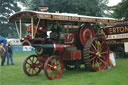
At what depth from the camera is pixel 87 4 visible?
36.2 metres

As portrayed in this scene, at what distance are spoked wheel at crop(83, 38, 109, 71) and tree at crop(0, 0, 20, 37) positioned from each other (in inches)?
1442

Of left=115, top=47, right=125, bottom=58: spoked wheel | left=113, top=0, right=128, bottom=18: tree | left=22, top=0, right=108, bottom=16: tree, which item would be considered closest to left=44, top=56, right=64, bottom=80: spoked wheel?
→ left=113, top=0, right=128, bottom=18: tree

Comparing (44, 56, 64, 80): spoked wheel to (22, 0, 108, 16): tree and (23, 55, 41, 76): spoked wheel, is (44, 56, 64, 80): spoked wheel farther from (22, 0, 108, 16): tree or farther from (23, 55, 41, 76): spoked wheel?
(22, 0, 108, 16): tree

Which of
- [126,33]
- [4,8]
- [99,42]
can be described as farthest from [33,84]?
[4,8]

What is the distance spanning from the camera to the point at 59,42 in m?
8.03

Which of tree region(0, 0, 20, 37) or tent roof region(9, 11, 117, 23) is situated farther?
tree region(0, 0, 20, 37)

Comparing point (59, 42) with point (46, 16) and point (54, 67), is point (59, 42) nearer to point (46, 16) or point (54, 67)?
point (54, 67)

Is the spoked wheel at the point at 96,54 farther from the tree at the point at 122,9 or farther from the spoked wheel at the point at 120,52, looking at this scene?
the spoked wheel at the point at 120,52

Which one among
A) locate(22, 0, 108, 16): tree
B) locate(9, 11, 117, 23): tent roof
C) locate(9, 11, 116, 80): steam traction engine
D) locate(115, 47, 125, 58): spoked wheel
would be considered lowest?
locate(115, 47, 125, 58): spoked wheel

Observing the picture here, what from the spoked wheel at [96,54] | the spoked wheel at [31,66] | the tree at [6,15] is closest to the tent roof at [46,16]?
the spoked wheel at [96,54]

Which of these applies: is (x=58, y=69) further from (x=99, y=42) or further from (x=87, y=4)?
(x=87, y=4)

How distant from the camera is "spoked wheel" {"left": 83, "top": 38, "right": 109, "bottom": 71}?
827cm

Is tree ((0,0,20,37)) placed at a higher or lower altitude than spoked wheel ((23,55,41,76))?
higher

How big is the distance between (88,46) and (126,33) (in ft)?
21.5
